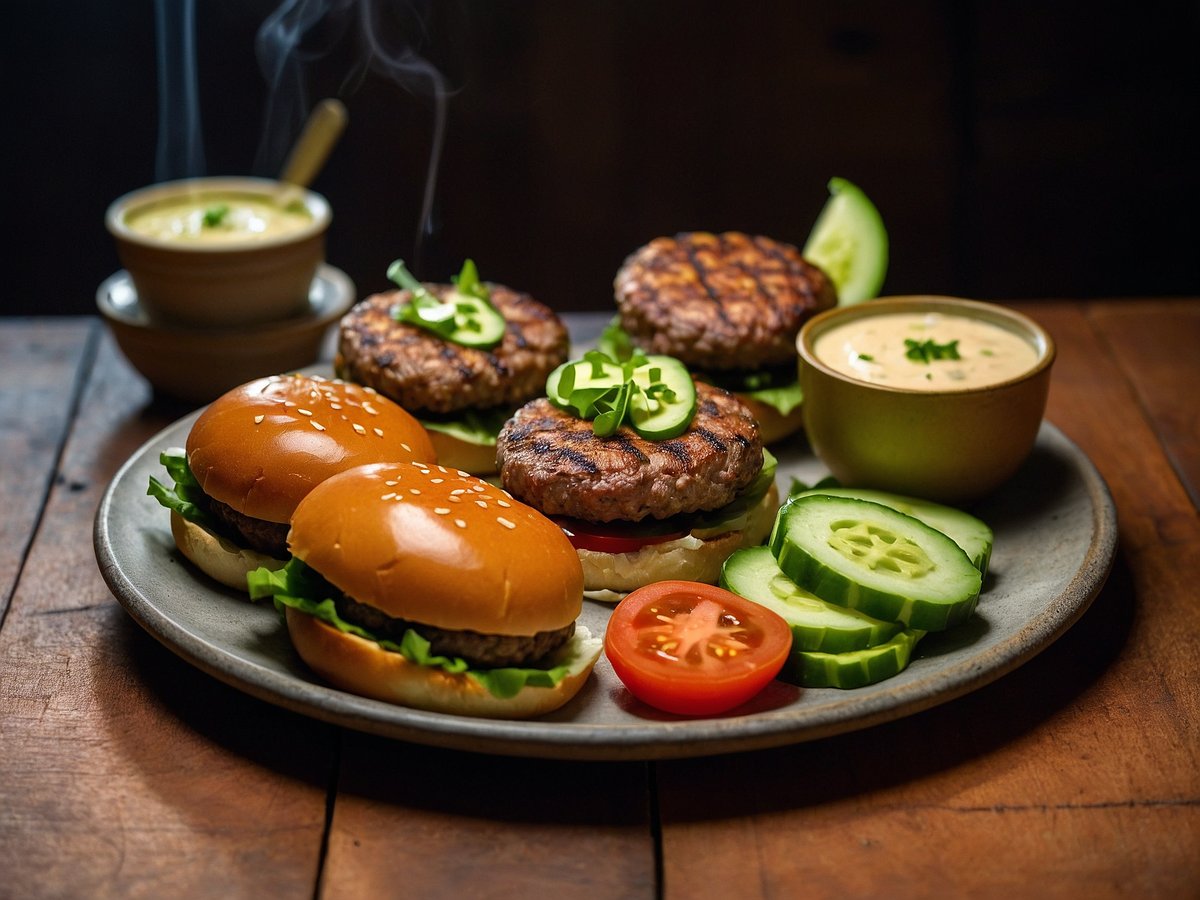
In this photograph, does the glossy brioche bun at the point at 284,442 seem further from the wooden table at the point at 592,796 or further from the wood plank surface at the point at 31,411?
the wood plank surface at the point at 31,411

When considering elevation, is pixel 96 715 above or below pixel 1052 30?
below

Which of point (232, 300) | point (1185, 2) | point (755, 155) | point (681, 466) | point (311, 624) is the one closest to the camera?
point (311, 624)

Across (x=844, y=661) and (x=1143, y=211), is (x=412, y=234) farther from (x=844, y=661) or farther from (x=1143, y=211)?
(x=844, y=661)

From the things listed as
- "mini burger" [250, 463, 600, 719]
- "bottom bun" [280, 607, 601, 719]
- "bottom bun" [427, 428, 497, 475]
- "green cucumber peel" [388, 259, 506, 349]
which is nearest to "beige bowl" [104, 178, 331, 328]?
"green cucumber peel" [388, 259, 506, 349]

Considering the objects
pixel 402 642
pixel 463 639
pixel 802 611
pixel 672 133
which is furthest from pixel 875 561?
pixel 672 133

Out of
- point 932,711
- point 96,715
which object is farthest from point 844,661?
point 96,715

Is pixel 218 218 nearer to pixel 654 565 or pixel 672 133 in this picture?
pixel 654 565
